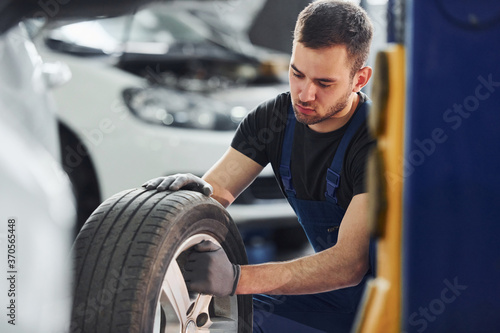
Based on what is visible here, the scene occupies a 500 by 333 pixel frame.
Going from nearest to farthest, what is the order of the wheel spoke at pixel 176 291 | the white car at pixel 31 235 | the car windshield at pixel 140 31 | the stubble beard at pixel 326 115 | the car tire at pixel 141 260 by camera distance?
the white car at pixel 31 235 → the car tire at pixel 141 260 → the wheel spoke at pixel 176 291 → the stubble beard at pixel 326 115 → the car windshield at pixel 140 31

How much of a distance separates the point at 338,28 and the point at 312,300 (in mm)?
705

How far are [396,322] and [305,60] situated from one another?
2.19 feet

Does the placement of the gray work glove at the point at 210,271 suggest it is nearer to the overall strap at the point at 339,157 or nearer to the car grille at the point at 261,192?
the overall strap at the point at 339,157

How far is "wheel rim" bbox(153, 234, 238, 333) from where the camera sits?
1.44 m

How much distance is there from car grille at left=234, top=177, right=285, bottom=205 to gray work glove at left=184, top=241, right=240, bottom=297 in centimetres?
170

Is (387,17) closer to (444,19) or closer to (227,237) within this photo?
(444,19)

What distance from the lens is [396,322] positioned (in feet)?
3.76

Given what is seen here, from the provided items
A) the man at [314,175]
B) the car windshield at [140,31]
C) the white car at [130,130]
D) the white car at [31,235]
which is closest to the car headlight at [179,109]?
the white car at [130,130]

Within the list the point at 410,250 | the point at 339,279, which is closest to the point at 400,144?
the point at 410,250

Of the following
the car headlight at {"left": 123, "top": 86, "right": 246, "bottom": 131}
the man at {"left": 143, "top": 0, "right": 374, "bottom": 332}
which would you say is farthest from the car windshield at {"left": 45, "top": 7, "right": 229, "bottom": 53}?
the man at {"left": 143, "top": 0, "right": 374, "bottom": 332}

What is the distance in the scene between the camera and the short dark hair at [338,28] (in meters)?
1.60

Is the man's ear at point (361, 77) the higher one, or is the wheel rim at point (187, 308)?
the man's ear at point (361, 77)

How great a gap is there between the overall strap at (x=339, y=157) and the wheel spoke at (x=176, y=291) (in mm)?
444

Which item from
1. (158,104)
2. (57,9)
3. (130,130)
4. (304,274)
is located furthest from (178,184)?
(158,104)
